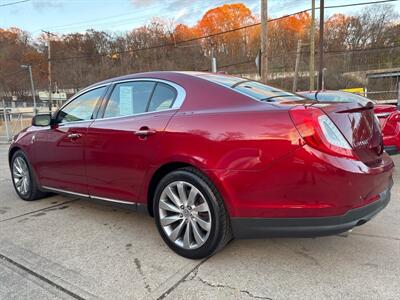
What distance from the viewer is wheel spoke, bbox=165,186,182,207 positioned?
2.88 m

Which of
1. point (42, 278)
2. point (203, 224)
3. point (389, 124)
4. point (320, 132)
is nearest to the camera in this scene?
point (320, 132)

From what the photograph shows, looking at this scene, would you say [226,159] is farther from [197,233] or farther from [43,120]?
[43,120]

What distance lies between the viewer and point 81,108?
3926mm

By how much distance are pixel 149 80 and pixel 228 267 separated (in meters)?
1.83

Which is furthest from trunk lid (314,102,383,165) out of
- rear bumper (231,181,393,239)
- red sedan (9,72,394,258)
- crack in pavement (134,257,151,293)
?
crack in pavement (134,257,151,293)

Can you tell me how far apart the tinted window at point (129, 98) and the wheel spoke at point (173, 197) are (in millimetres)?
794

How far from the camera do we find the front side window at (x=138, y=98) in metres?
3.08

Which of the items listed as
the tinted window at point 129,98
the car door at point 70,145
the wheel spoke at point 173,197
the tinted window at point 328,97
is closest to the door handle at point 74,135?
the car door at point 70,145

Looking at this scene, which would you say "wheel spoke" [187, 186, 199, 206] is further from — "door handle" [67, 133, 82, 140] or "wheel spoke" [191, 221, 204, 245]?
"door handle" [67, 133, 82, 140]

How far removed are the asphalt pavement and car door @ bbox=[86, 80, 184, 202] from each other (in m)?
0.51

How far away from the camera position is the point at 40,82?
74750 mm

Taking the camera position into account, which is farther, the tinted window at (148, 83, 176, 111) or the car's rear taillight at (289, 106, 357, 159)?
the tinted window at (148, 83, 176, 111)

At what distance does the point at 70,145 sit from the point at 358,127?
2.92 m

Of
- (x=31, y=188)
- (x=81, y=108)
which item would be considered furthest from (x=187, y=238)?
(x=31, y=188)
